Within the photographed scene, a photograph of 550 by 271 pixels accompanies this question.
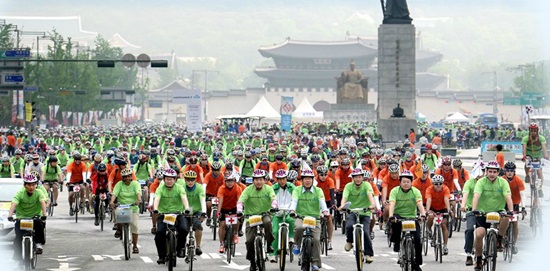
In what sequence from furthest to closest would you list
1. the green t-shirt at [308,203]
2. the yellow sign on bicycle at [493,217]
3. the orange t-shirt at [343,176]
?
1. the orange t-shirt at [343,176]
2. the green t-shirt at [308,203]
3. the yellow sign on bicycle at [493,217]

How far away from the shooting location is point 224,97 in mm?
195125

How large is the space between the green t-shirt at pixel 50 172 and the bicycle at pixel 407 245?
15.7m

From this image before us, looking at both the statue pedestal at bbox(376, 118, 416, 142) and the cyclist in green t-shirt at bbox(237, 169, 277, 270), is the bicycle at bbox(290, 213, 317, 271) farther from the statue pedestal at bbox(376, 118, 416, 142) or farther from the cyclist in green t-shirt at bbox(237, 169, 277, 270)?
the statue pedestal at bbox(376, 118, 416, 142)

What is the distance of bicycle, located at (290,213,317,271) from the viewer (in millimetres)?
20484

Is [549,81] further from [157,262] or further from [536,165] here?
[157,262]

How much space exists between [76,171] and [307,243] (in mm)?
14534

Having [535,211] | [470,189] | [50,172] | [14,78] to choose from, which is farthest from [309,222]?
[14,78]

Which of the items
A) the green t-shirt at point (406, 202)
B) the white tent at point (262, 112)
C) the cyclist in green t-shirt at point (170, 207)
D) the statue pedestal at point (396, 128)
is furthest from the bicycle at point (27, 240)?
the white tent at point (262, 112)

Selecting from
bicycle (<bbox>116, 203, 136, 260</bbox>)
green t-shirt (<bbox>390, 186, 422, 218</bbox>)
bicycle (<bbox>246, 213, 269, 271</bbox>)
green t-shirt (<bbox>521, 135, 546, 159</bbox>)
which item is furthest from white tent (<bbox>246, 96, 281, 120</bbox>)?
green t-shirt (<bbox>390, 186, 422, 218</bbox>)

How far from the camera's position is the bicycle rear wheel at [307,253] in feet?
67.2

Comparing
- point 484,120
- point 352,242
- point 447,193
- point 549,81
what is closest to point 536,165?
point 447,193

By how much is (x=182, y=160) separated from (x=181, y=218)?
766 inches

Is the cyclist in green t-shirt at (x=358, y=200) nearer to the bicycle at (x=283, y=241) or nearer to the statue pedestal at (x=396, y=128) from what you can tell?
the bicycle at (x=283, y=241)

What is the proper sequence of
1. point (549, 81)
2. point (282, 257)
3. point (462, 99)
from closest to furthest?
point (282, 257), point (549, 81), point (462, 99)
